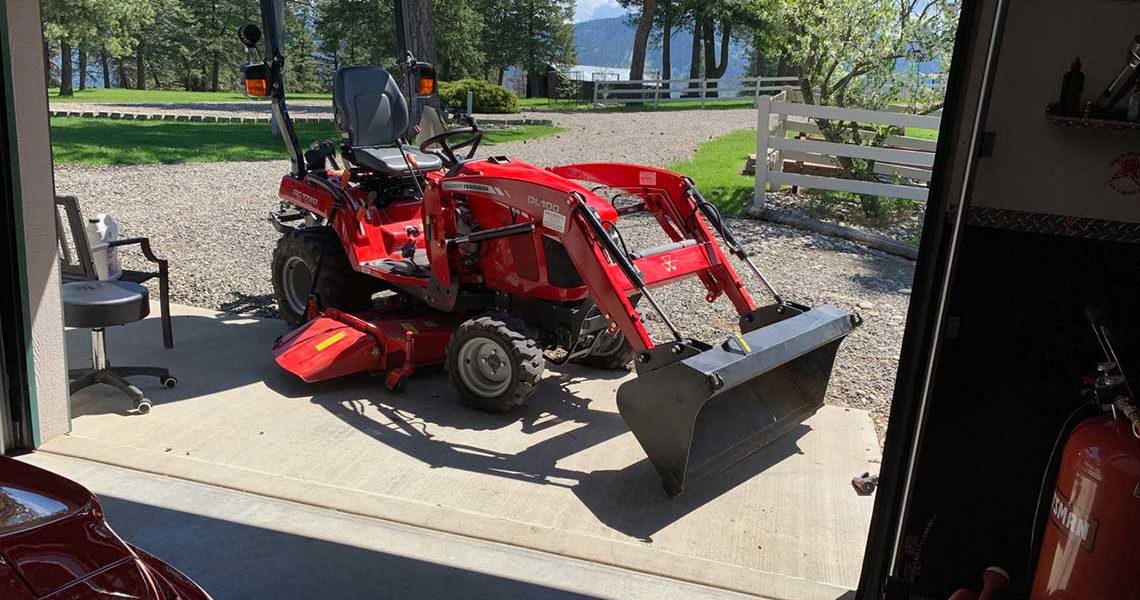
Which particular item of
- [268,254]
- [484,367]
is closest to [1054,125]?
[484,367]

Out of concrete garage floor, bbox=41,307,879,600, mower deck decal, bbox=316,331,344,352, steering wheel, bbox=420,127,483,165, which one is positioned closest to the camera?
concrete garage floor, bbox=41,307,879,600

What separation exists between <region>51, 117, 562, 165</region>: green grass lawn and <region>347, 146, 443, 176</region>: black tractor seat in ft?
30.2

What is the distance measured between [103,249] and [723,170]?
9547 millimetres

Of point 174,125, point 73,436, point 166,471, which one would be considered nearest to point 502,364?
point 166,471

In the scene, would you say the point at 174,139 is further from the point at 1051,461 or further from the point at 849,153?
the point at 1051,461

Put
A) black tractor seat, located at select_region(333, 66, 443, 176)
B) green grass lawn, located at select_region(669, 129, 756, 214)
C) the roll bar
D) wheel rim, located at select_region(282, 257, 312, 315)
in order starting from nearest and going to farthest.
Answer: the roll bar
black tractor seat, located at select_region(333, 66, 443, 176)
wheel rim, located at select_region(282, 257, 312, 315)
green grass lawn, located at select_region(669, 129, 756, 214)

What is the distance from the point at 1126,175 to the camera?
2939 mm

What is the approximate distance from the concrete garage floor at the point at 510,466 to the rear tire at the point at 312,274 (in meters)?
0.73

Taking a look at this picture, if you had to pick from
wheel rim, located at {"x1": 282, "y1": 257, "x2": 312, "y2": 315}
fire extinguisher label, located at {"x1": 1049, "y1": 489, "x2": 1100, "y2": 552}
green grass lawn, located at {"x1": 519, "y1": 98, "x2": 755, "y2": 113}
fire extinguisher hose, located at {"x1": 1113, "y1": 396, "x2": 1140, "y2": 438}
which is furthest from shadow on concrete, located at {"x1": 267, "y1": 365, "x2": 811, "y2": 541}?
green grass lawn, located at {"x1": 519, "y1": 98, "x2": 755, "y2": 113}

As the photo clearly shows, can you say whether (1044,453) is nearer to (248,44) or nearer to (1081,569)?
(1081,569)

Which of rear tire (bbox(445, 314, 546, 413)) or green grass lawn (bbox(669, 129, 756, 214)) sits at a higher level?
green grass lawn (bbox(669, 129, 756, 214))

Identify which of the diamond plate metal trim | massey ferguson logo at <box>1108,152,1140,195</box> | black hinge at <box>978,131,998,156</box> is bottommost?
the diamond plate metal trim

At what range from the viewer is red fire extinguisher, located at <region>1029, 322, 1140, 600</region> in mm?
2566

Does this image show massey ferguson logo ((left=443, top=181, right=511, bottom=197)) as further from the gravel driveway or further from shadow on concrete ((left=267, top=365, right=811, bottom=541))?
the gravel driveway
